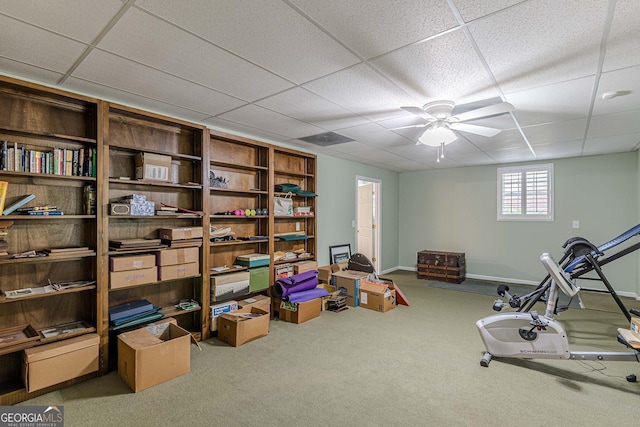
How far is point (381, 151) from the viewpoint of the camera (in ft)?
16.6

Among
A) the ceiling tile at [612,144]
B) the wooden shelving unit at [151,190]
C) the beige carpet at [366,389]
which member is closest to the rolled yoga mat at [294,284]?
the beige carpet at [366,389]

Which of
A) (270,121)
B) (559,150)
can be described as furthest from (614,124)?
(270,121)

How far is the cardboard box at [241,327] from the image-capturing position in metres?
3.19

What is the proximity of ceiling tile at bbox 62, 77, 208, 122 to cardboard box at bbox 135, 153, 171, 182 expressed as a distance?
0.47m

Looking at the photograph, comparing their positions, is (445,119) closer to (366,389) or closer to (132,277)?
(366,389)

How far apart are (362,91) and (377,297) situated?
9.43 feet

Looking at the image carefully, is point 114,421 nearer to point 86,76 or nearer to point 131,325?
point 131,325

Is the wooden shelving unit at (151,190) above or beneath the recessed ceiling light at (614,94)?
beneath

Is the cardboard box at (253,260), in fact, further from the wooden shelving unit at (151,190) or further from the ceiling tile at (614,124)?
the ceiling tile at (614,124)

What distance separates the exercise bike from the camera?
263 centimetres

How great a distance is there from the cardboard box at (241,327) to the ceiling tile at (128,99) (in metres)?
2.22

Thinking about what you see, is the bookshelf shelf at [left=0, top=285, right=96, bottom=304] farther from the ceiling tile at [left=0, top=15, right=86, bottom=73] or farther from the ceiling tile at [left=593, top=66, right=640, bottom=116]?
the ceiling tile at [left=593, top=66, right=640, bottom=116]

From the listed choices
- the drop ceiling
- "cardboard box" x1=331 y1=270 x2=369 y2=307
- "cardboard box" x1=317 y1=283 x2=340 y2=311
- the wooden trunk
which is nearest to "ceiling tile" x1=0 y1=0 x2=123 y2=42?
the drop ceiling

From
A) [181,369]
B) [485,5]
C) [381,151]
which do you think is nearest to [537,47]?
[485,5]
